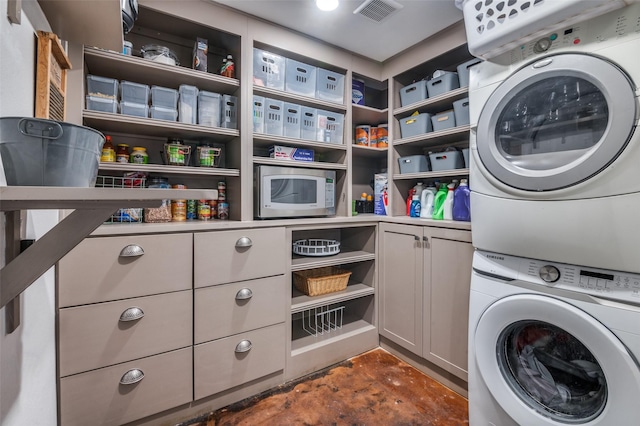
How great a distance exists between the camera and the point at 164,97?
1.66m

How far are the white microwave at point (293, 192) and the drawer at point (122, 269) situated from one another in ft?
1.70

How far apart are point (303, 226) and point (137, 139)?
117 cm

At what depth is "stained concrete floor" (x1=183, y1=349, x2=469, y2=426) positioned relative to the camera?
1.55 m

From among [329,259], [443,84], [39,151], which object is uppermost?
[443,84]

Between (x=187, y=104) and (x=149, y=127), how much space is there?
0.25m

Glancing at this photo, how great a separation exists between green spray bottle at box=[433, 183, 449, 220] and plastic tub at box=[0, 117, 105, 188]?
1960 millimetres

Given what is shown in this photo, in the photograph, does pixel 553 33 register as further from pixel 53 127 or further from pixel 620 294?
pixel 53 127

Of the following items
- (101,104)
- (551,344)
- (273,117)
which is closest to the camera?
(551,344)

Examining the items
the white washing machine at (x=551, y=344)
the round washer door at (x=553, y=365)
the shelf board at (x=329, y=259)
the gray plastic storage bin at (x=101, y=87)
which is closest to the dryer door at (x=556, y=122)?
the white washing machine at (x=551, y=344)

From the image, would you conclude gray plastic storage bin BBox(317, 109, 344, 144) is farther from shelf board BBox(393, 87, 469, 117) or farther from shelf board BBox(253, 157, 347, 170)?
shelf board BBox(393, 87, 469, 117)

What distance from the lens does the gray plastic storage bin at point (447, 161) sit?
1.97 m

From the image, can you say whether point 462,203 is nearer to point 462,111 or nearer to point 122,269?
point 462,111

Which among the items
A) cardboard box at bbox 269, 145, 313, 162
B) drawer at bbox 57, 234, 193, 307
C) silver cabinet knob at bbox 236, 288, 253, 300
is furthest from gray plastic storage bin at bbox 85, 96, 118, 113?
silver cabinet knob at bbox 236, 288, 253, 300

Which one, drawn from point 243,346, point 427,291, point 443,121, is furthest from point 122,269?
point 443,121
